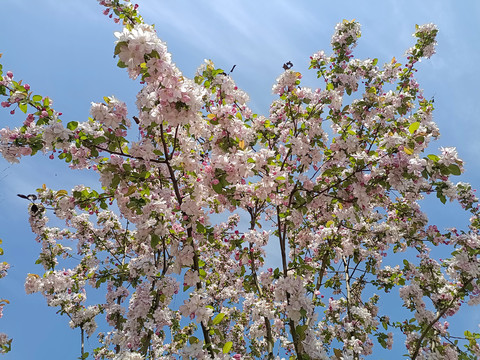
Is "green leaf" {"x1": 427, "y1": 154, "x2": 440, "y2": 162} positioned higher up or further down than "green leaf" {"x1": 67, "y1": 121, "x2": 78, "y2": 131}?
further down

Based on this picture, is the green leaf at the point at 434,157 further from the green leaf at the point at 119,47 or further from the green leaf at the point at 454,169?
the green leaf at the point at 119,47

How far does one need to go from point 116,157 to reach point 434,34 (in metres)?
7.49

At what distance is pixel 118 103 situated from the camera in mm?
4129

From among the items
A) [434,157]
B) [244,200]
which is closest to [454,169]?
[434,157]

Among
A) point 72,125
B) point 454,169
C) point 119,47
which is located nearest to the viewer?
point 119,47

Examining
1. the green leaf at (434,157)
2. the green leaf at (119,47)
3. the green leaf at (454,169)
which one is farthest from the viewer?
the green leaf at (434,157)

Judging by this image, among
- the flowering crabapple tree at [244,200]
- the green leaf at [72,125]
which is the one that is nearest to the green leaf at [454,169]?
the flowering crabapple tree at [244,200]

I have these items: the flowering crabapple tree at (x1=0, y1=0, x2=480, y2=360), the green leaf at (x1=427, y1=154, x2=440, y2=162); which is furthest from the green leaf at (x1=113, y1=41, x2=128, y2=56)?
→ the green leaf at (x1=427, y1=154, x2=440, y2=162)

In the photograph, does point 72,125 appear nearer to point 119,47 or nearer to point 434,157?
point 119,47

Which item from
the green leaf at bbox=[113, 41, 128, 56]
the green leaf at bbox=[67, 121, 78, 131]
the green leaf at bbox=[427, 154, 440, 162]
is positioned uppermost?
the green leaf at bbox=[113, 41, 128, 56]

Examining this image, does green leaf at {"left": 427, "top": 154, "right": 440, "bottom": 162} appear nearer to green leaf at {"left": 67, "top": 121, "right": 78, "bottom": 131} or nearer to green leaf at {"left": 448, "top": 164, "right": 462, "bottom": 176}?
green leaf at {"left": 448, "top": 164, "right": 462, "bottom": 176}

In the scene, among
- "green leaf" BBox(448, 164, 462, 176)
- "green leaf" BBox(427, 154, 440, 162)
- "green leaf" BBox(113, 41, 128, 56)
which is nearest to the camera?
"green leaf" BBox(113, 41, 128, 56)

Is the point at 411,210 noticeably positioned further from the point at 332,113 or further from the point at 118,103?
the point at 118,103

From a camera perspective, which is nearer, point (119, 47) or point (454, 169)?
point (119, 47)
